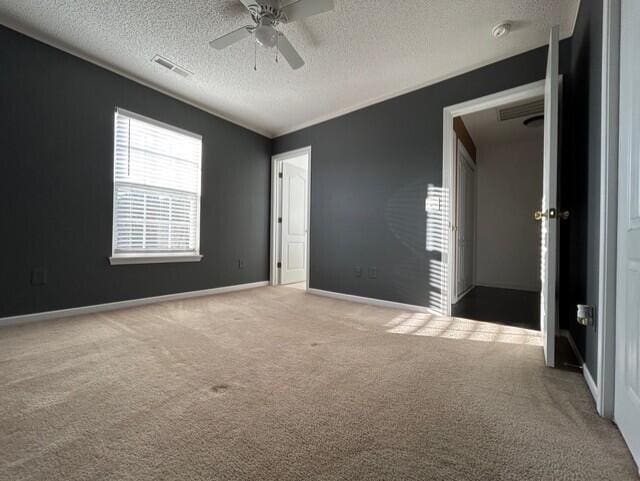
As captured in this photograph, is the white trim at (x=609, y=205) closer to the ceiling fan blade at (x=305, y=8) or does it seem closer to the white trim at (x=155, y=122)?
the ceiling fan blade at (x=305, y=8)

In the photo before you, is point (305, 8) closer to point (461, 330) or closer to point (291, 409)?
point (291, 409)

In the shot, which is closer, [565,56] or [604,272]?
[604,272]

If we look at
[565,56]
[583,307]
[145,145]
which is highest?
[565,56]

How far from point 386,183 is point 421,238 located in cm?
82

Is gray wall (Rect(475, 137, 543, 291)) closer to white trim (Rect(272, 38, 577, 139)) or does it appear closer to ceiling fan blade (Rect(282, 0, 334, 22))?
white trim (Rect(272, 38, 577, 139))

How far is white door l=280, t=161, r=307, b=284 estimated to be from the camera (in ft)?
16.3

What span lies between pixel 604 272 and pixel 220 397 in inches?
73.4

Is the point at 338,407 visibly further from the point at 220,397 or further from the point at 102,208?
the point at 102,208

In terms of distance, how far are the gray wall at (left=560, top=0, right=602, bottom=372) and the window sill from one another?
387 centimetres

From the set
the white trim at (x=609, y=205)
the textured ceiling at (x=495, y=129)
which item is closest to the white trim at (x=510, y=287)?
the textured ceiling at (x=495, y=129)

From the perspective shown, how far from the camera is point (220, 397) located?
4.38 ft

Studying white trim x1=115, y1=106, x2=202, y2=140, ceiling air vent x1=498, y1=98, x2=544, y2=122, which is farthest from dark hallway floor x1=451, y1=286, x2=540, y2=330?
white trim x1=115, y1=106, x2=202, y2=140

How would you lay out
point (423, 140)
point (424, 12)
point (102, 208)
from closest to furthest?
1. point (424, 12)
2. point (102, 208)
3. point (423, 140)

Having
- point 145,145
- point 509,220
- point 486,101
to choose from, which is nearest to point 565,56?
point 486,101
